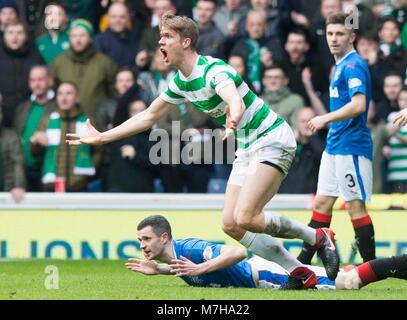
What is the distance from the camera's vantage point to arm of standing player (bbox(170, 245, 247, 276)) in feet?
29.2

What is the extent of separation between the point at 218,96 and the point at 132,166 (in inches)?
200

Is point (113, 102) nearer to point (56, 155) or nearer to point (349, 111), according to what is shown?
point (56, 155)

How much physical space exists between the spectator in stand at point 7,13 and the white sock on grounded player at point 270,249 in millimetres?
6638

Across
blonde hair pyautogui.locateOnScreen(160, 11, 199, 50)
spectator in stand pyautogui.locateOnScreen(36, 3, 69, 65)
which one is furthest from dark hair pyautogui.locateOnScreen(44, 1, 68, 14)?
blonde hair pyautogui.locateOnScreen(160, 11, 199, 50)

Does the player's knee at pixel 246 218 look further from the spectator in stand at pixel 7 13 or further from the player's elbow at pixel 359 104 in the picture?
the spectator in stand at pixel 7 13

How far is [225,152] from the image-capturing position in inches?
571

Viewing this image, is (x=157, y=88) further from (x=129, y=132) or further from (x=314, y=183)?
(x=129, y=132)

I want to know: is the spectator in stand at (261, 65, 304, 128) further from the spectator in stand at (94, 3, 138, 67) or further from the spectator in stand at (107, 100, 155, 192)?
the spectator in stand at (94, 3, 138, 67)

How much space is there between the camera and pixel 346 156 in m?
11.0

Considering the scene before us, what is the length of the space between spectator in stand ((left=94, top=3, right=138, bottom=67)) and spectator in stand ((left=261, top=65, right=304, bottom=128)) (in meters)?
1.86

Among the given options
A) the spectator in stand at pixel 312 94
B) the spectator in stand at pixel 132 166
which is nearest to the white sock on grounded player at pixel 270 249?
the spectator in stand at pixel 132 166

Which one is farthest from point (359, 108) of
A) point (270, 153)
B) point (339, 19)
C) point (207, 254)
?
point (207, 254)

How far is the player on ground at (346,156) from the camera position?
10914 mm
